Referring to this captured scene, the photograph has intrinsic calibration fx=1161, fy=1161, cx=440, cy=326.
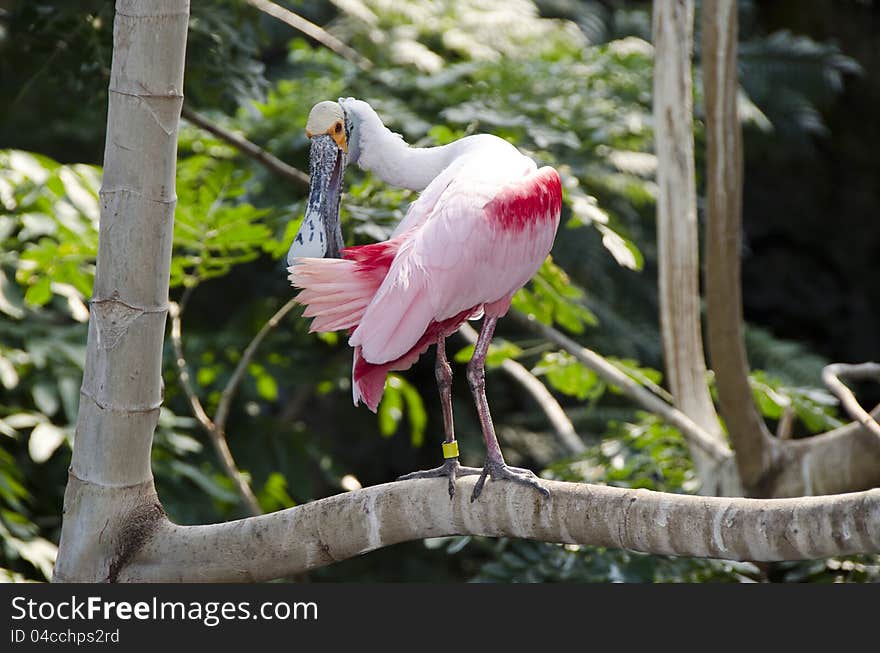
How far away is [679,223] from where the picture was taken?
126 inches

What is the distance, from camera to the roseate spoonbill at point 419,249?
6.09 feet

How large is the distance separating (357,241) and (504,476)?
3.77ft

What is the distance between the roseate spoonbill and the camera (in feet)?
6.09

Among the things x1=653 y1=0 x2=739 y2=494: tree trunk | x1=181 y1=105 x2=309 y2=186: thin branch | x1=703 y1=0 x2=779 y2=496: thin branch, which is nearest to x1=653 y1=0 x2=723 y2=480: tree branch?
x1=653 y1=0 x2=739 y2=494: tree trunk

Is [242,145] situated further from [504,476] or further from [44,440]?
[504,476]

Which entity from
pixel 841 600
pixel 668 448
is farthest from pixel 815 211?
pixel 841 600

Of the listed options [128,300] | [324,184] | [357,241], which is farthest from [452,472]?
[357,241]

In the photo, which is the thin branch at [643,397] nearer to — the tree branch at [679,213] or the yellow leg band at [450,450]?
the tree branch at [679,213]

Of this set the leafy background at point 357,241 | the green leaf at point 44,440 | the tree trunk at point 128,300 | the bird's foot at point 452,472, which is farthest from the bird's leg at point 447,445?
the green leaf at point 44,440

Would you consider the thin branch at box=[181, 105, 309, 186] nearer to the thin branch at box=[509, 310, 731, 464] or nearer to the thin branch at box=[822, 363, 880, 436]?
the thin branch at box=[509, 310, 731, 464]

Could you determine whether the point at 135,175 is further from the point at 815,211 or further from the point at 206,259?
the point at 815,211

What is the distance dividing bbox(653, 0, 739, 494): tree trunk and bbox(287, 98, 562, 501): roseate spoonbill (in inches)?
49.7

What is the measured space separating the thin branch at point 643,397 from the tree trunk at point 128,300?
1.36 metres

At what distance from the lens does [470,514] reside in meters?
1.88
